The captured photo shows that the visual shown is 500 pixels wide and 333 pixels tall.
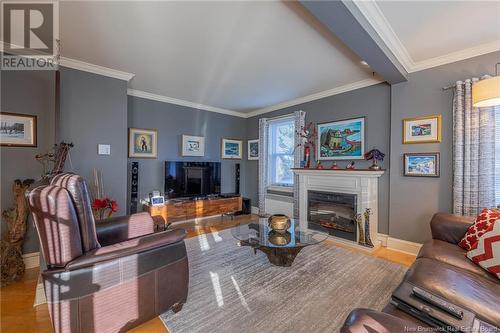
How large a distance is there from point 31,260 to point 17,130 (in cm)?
151

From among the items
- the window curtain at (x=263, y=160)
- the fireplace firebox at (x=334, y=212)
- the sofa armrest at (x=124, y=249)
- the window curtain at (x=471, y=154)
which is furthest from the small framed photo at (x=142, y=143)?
Answer: the window curtain at (x=471, y=154)

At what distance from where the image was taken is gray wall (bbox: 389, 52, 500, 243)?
255 cm

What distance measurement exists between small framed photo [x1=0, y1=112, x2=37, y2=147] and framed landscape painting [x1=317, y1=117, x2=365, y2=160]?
4.09m

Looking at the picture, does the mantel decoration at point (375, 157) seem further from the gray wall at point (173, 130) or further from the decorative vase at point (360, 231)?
the gray wall at point (173, 130)

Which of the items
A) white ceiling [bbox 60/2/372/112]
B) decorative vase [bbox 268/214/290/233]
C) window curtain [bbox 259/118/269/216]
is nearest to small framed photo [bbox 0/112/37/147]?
white ceiling [bbox 60/2/372/112]

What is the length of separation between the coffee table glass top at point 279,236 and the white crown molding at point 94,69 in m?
2.67

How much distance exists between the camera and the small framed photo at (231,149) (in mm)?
4980

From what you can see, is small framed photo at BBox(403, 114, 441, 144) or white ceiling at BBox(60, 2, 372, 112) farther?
small framed photo at BBox(403, 114, 441, 144)

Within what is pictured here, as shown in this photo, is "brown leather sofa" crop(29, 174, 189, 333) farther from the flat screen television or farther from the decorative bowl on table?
the flat screen television

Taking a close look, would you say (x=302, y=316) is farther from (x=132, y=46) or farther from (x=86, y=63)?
(x=86, y=63)

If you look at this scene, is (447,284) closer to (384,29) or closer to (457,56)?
(384,29)

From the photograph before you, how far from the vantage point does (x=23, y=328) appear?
152 centimetres

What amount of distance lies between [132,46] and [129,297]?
245cm

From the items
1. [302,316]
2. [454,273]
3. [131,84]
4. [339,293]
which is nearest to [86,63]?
[131,84]
